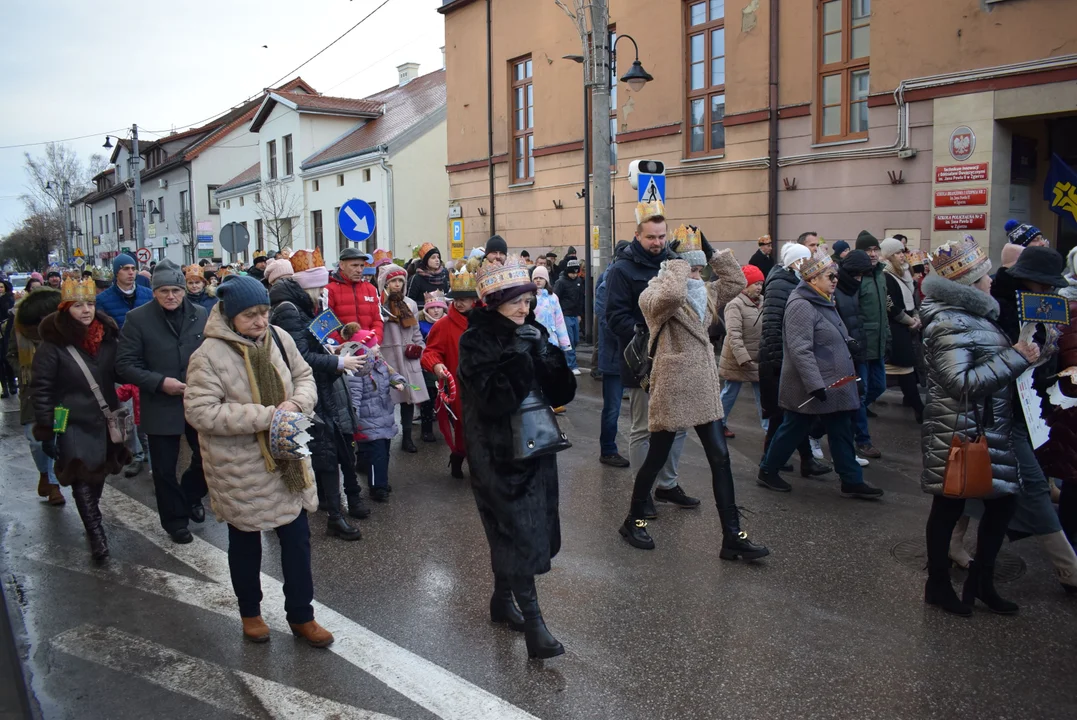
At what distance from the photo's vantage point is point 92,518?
584 cm

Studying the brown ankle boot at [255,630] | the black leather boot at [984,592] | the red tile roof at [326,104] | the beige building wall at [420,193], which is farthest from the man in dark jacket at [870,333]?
the red tile roof at [326,104]

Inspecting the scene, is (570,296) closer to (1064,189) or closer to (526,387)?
(1064,189)

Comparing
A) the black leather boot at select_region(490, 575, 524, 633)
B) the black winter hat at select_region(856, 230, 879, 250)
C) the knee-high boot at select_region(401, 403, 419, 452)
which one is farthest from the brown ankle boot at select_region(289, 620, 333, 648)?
the black winter hat at select_region(856, 230, 879, 250)

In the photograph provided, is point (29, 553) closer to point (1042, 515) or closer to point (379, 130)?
point (1042, 515)

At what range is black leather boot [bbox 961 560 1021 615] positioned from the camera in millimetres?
4500

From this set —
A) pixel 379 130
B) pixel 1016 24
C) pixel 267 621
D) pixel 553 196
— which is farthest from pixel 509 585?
pixel 379 130

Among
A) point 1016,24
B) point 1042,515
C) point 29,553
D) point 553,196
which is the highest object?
point 1016,24

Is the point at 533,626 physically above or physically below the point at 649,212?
below

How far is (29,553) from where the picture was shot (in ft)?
19.6

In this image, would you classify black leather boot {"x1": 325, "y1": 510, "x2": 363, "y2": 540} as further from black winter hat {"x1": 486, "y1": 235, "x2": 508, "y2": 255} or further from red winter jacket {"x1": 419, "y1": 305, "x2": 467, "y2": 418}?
black winter hat {"x1": 486, "y1": 235, "x2": 508, "y2": 255}

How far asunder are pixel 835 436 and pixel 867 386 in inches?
77.2

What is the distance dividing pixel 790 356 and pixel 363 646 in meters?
3.89

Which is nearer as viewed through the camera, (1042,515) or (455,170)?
(1042,515)

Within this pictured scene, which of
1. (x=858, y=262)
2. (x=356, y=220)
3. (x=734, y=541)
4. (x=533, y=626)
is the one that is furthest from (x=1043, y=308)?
(x=356, y=220)
